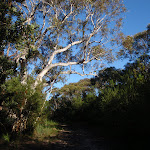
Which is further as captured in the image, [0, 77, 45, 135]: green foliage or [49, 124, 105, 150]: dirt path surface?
[0, 77, 45, 135]: green foliage

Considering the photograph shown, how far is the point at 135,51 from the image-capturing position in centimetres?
1859

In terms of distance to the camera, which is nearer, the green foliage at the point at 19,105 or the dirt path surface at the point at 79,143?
the dirt path surface at the point at 79,143

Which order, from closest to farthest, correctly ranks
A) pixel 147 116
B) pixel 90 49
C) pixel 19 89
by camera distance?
pixel 147 116 → pixel 19 89 → pixel 90 49

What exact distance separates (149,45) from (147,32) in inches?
73.8

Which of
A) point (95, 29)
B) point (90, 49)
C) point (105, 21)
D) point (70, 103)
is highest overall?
point (105, 21)

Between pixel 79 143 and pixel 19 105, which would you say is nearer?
pixel 19 105

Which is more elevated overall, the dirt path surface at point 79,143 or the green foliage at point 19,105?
the green foliage at point 19,105

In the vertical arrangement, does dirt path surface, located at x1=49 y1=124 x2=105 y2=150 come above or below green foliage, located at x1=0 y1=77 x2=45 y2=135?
below

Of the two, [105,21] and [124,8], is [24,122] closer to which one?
[105,21]

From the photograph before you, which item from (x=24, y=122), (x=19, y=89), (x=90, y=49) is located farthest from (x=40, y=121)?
(x=90, y=49)

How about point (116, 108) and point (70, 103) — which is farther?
point (70, 103)

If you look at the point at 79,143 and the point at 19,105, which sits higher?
the point at 19,105

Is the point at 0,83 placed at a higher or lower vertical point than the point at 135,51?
lower

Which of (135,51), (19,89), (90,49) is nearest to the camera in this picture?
(19,89)
